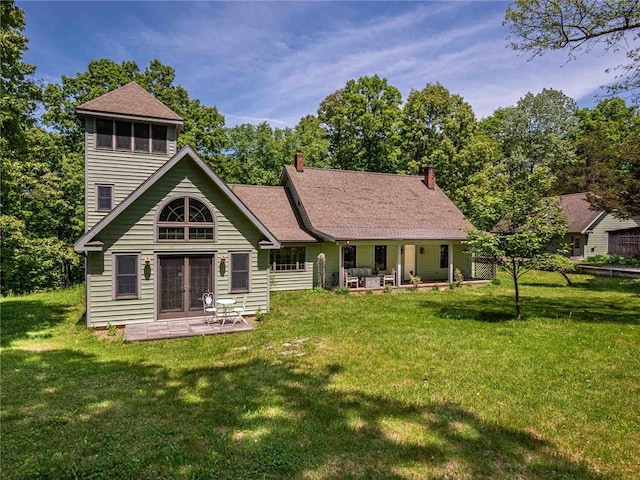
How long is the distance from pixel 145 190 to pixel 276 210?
9.25 meters

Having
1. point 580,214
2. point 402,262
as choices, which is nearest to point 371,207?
point 402,262

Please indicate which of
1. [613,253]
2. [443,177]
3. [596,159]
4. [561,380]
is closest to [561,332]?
[561,380]

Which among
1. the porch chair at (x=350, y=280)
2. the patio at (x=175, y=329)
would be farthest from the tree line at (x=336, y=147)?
the patio at (x=175, y=329)

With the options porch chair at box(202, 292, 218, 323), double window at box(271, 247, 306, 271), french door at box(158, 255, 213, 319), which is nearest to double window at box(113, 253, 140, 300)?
french door at box(158, 255, 213, 319)

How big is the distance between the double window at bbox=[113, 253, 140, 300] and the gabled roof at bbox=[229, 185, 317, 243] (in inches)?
283

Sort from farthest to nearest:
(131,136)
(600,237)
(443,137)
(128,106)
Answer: (443,137) < (600,237) < (131,136) < (128,106)

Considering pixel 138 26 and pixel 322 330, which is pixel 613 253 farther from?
pixel 138 26

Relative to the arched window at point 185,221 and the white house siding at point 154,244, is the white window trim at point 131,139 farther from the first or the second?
the arched window at point 185,221

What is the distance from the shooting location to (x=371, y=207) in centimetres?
2014

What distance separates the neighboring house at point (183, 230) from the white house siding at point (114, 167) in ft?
0.11

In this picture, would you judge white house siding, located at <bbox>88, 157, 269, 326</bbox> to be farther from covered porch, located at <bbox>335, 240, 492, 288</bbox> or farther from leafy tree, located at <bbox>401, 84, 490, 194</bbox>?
leafy tree, located at <bbox>401, 84, 490, 194</bbox>

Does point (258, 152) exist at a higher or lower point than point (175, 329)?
higher

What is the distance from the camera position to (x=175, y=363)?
7.66 m

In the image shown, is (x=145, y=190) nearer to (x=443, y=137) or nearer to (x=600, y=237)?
(x=443, y=137)
